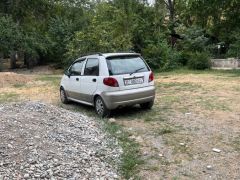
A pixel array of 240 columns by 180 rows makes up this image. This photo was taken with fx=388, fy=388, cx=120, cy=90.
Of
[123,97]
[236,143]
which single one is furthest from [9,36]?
[236,143]

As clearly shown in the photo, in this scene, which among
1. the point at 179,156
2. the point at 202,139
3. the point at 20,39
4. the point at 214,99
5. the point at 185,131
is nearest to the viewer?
the point at 179,156

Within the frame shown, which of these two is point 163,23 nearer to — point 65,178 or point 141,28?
point 141,28

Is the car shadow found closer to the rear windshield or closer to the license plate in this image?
the license plate

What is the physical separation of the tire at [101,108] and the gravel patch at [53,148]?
38.5 inches

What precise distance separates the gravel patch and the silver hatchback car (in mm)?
1091

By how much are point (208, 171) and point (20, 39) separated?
22955 millimetres

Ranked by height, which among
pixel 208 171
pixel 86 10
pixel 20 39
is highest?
pixel 86 10

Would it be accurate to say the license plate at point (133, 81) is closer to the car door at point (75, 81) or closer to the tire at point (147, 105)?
the tire at point (147, 105)

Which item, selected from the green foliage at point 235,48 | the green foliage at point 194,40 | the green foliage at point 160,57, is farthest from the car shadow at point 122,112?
the green foliage at point 194,40

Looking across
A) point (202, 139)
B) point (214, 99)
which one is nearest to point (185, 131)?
point (202, 139)

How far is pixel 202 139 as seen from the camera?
708 cm

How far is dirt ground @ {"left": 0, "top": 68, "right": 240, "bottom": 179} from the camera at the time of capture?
576 centimetres

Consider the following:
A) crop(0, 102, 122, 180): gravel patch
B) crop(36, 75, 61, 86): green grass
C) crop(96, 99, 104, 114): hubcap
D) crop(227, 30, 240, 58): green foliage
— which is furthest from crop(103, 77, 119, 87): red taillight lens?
crop(227, 30, 240, 58): green foliage

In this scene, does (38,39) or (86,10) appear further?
(86,10)
